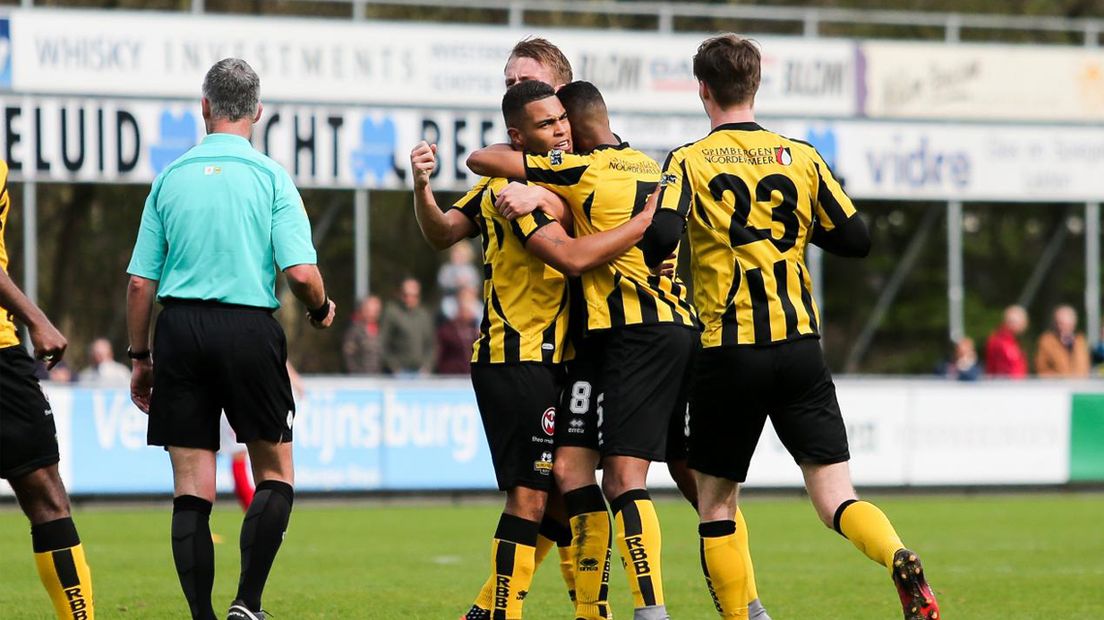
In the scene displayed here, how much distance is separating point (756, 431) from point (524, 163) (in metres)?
1.36

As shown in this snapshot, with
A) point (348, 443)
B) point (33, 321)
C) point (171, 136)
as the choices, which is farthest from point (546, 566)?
point (171, 136)

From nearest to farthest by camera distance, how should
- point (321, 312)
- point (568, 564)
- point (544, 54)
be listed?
1. point (321, 312)
2. point (544, 54)
3. point (568, 564)

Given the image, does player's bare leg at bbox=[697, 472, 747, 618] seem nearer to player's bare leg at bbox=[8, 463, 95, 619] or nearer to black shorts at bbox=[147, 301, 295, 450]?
black shorts at bbox=[147, 301, 295, 450]

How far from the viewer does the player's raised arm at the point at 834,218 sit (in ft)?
21.6

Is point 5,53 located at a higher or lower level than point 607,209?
higher

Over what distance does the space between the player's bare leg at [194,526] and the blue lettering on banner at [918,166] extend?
15.2 meters

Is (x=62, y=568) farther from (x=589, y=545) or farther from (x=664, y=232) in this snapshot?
(x=664, y=232)

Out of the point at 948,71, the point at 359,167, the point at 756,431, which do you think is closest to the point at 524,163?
the point at 756,431

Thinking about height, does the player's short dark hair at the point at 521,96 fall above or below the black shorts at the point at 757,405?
above

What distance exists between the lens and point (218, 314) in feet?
21.2

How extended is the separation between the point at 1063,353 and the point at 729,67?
580 inches

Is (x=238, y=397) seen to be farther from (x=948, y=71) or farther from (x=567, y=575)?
(x=948, y=71)

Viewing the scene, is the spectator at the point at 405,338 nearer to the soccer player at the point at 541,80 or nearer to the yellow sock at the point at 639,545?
the soccer player at the point at 541,80

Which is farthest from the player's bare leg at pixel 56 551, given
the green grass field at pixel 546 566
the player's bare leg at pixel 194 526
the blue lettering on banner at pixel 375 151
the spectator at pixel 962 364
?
the spectator at pixel 962 364
